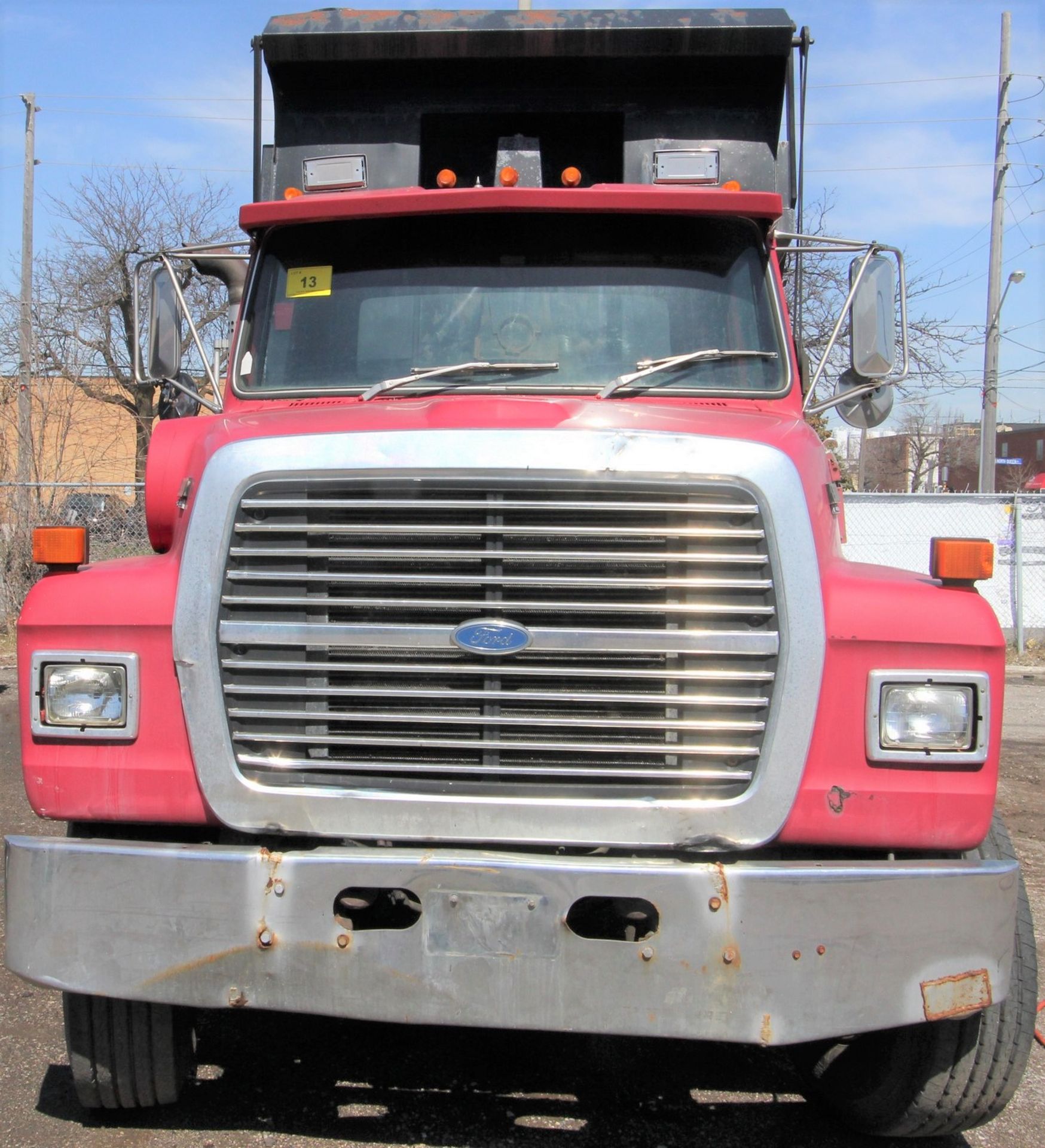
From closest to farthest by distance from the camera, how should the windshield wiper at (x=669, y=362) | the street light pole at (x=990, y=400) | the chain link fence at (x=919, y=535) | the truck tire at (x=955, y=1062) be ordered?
the truck tire at (x=955, y=1062) < the windshield wiper at (x=669, y=362) < the chain link fence at (x=919, y=535) < the street light pole at (x=990, y=400)

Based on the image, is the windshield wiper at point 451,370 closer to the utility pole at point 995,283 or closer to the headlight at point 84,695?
the headlight at point 84,695

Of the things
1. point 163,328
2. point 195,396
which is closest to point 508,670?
point 195,396

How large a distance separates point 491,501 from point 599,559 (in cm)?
30

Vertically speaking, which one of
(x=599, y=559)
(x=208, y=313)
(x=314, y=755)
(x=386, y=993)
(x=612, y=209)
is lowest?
(x=386, y=993)

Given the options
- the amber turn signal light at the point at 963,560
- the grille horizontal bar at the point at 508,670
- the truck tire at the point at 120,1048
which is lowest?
the truck tire at the point at 120,1048

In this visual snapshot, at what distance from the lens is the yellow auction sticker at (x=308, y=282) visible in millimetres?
4074

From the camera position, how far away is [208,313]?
60.9ft

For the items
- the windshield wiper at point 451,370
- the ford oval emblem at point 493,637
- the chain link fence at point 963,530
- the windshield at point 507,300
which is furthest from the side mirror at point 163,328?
the chain link fence at point 963,530

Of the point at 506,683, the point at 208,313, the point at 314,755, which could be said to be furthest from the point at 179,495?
the point at 208,313

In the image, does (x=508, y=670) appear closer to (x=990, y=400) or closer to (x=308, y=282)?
(x=308, y=282)

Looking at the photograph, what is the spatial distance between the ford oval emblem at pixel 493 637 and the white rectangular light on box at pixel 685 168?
2399mm

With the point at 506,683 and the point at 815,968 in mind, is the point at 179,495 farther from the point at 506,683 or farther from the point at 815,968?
the point at 815,968

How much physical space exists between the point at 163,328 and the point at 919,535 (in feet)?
33.7

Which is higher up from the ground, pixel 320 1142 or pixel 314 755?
pixel 314 755
